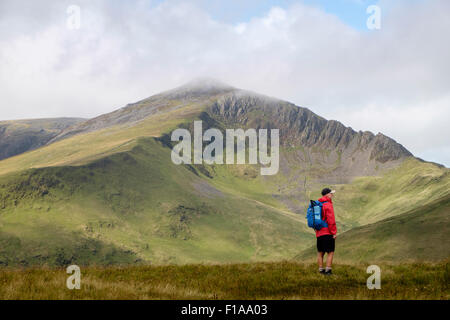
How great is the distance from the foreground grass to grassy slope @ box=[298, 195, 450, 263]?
91.8 metres

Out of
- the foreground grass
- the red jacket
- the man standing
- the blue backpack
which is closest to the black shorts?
the man standing

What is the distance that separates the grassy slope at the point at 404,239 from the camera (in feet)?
342

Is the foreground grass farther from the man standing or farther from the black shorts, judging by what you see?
the black shorts

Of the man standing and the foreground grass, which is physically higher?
the man standing

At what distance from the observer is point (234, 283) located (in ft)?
46.3

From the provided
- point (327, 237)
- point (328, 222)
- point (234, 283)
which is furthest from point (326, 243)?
point (234, 283)

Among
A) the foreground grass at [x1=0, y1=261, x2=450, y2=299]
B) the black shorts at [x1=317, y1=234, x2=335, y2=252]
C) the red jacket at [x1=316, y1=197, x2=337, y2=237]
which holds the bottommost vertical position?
the foreground grass at [x1=0, y1=261, x2=450, y2=299]

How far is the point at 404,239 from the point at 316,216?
114560 millimetres

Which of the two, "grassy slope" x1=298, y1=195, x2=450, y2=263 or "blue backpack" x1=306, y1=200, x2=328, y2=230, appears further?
"grassy slope" x1=298, y1=195, x2=450, y2=263

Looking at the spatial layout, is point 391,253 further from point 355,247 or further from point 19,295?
point 19,295

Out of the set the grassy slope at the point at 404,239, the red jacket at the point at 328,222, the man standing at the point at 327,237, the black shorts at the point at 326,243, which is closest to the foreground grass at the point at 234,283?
the man standing at the point at 327,237

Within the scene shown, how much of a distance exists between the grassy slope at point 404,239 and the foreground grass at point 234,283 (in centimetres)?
9178

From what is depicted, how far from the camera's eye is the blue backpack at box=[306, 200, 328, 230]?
15.9 m
